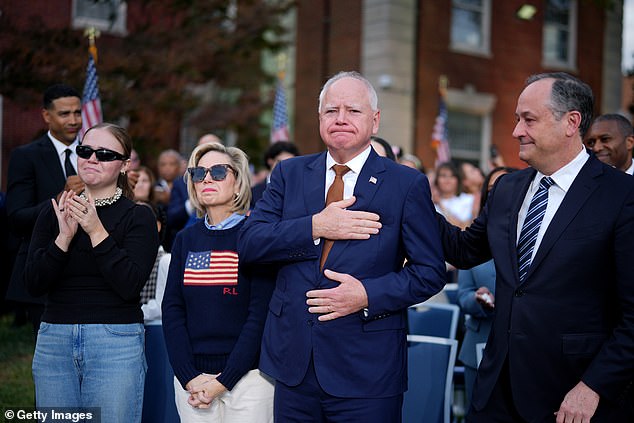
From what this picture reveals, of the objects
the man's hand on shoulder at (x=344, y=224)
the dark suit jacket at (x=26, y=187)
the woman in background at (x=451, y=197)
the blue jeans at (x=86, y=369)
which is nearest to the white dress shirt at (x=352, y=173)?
the man's hand on shoulder at (x=344, y=224)

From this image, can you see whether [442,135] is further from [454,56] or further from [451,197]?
[451,197]

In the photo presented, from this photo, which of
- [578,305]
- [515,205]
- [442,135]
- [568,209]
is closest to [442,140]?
[442,135]

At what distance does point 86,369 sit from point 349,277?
1.43 meters

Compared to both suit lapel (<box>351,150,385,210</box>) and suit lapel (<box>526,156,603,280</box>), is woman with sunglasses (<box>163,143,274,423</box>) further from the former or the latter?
→ suit lapel (<box>526,156,603,280</box>)

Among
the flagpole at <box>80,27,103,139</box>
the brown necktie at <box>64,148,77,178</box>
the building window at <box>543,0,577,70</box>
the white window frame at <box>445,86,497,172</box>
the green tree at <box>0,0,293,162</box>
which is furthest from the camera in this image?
the building window at <box>543,0,577,70</box>

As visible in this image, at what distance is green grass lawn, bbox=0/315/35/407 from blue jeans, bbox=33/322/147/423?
2.31 meters

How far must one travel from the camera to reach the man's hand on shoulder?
2805mm

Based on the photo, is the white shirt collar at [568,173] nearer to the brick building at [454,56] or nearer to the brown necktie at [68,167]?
the brown necktie at [68,167]

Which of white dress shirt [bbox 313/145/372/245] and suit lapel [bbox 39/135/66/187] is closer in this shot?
white dress shirt [bbox 313/145/372/245]

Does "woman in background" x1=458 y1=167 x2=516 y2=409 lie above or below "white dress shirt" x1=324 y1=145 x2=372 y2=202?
below

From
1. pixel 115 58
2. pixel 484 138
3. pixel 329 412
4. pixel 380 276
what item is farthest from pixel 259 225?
pixel 484 138

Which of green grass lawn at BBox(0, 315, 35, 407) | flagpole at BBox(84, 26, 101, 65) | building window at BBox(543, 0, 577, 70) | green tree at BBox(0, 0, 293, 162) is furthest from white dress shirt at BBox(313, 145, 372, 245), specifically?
building window at BBox(543, 0, 577, 70)

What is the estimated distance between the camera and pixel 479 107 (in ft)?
52.7

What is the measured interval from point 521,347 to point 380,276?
2.11 feet
